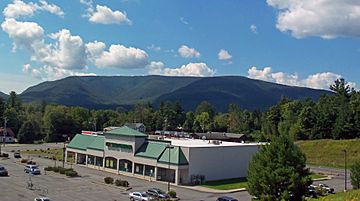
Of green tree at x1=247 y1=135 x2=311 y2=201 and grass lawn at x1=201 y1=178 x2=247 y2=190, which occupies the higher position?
green tree at x1=247 y1=135 x2=311 y2=201

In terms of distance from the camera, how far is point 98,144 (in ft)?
245

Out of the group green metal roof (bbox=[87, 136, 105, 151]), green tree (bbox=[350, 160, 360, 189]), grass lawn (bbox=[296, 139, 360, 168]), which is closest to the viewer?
green tree (bbox=[350, 160, 360, 189])

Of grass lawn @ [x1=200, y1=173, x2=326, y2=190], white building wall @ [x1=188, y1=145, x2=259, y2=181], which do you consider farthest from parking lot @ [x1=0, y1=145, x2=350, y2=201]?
white building wall @ [x1=188, y1=145, x2=259, y2=181]

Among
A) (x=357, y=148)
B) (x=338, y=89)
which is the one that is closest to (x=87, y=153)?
(x=357, y=148)

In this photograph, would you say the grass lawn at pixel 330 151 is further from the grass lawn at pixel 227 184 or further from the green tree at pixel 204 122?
the green tree at pixel 204 122

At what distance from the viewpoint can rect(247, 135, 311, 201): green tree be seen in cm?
3650

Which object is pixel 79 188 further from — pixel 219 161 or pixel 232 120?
pixel 232 120

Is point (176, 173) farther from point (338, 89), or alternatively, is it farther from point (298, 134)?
point (338, 89)

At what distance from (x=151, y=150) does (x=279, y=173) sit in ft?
96.1

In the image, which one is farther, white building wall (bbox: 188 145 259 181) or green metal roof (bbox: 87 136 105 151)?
green metal roof (bbox: 87 136 105 151)

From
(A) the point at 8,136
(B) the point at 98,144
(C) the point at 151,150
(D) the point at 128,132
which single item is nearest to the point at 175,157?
(C) the point at 151,150

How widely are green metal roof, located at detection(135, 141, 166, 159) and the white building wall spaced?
4982mm

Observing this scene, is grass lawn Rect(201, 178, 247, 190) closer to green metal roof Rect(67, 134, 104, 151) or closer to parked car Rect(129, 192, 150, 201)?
parked car Rect(129, 192, 150, 201)

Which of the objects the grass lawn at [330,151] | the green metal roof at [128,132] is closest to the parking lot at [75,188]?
the green metal roof at [128,132]
